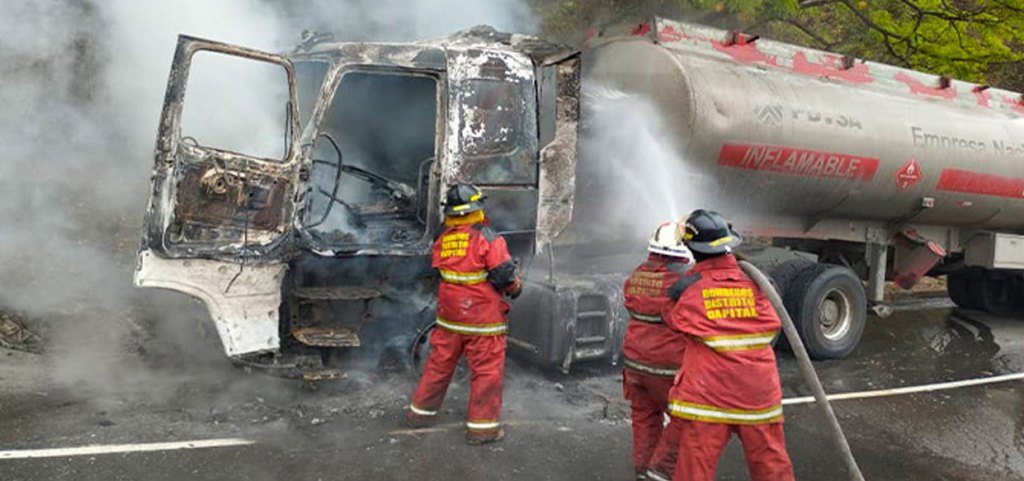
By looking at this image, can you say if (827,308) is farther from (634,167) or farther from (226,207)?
(226,207)

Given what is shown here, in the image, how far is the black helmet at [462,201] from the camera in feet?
15.9

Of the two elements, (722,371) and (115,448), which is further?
(115,448)

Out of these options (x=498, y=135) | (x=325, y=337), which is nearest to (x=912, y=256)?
(x=498, y=135)

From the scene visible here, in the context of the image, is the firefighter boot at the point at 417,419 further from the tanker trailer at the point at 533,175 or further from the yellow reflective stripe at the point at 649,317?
the yellow reflective stripe at the point at 649,317

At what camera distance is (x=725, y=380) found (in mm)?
3541

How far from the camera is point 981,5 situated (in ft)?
39.4

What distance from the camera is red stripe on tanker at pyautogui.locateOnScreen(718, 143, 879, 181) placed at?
22.5 feet

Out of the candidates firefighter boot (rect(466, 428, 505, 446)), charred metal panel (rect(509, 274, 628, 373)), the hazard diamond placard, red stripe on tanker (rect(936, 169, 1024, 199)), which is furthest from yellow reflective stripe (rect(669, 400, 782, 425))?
red stripe on tanker (rect(936, 169, 1024, 199))

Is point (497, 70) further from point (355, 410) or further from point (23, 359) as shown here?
point (23, 359)

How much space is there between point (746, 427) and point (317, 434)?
8.32 ft

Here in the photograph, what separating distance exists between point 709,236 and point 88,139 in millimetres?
5534

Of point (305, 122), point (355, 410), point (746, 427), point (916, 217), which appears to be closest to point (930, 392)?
point (916, 217)

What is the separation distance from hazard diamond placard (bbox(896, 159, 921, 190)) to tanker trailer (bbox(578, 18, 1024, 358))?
0.01 meters

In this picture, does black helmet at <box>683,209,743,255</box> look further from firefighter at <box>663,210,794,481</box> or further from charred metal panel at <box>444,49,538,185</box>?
charred metal panel at <box>444,49,538,185</box>
